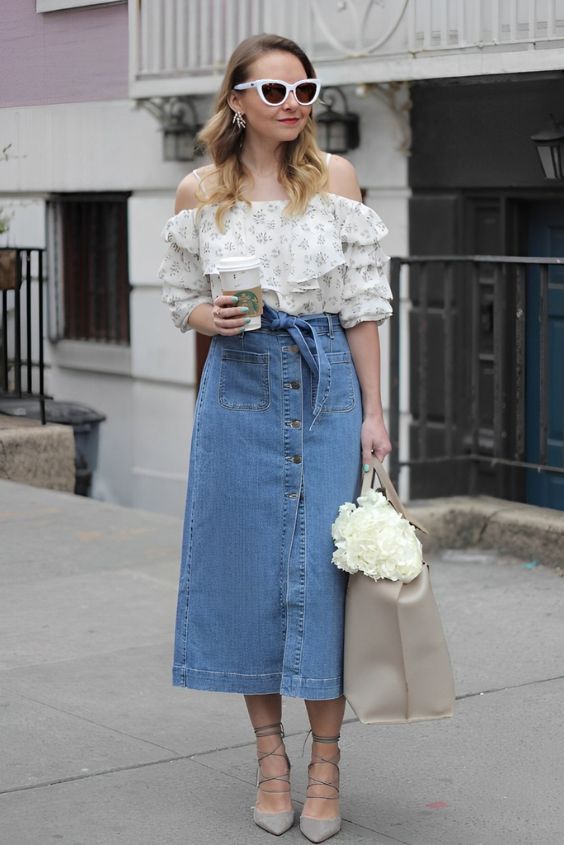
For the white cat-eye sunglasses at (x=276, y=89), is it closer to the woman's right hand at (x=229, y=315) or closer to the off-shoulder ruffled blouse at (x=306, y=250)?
the off-shoulder ruffled blouse at (x=306, y=250)

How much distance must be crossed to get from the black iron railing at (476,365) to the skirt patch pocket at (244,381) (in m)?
3.16

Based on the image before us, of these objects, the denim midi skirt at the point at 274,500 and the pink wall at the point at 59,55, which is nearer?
the denim midi skirt at the point at 274,500

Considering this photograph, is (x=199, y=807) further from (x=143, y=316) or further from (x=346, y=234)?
(x=143, y=316)

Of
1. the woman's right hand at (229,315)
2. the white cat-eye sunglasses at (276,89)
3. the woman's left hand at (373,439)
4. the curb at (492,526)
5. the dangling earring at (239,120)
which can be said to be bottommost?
the curb at (492,526)

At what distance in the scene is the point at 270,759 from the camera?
388 centimetres

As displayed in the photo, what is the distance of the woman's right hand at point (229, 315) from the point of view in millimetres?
3635

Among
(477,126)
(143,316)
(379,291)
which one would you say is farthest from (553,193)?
(379,291)

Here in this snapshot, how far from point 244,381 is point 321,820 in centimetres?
108

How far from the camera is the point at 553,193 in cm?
827

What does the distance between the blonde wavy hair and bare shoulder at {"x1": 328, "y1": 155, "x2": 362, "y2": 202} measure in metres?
0.03

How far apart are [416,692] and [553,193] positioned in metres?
5.07

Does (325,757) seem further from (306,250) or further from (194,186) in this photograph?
(194,186)

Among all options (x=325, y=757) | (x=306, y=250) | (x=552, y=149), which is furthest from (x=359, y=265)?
(x=552, y=149)

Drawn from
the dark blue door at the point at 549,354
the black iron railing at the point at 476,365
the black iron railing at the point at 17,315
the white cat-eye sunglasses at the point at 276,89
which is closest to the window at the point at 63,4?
the black iron railing at the point at 17,315
